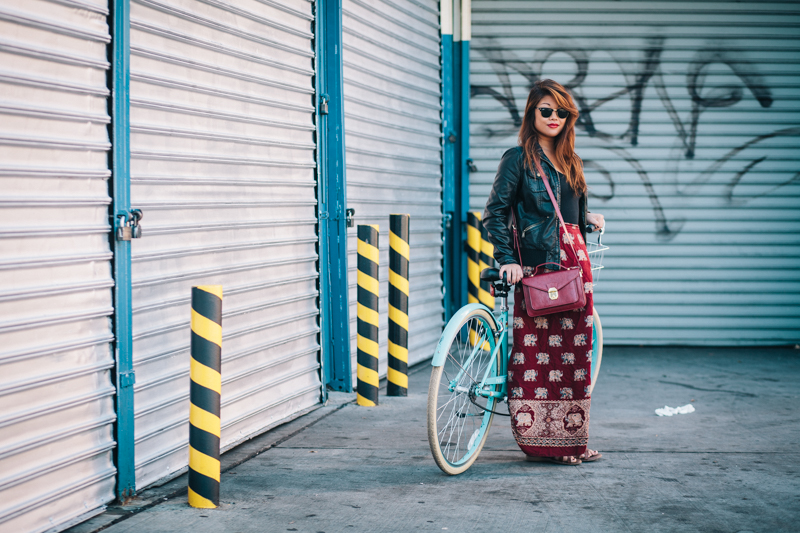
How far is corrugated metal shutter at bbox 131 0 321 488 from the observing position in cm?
394

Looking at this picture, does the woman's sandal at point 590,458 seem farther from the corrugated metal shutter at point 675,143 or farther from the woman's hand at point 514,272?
the corrugated metal shutter at point 675,143

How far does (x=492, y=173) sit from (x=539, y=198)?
4.32m

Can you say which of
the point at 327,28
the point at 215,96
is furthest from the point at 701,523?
the point at 327,28

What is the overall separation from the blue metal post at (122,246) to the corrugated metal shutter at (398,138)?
2.59m

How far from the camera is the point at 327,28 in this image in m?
5.93


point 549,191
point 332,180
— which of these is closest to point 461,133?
point 332,180

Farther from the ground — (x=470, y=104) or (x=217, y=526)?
Answer: (x=470, y=104)

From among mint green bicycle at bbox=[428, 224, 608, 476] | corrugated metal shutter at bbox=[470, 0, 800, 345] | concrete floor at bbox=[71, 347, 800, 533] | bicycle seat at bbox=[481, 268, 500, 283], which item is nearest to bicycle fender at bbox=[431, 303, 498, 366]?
mint green bicycle at bbox=[428, 224, 608, 476]

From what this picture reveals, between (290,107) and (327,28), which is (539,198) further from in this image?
(327,28)

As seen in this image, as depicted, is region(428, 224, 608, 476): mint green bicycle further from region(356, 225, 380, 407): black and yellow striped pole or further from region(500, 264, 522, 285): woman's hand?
region(356, 225, 380, 407): black and yellow striped pole

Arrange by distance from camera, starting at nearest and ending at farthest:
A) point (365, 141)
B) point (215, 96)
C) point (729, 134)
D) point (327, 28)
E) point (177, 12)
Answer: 1. point (177, 12)
2. point (215, 96)
3. point (327, 28)
4. point (365, 141)
5. point (729, 134)

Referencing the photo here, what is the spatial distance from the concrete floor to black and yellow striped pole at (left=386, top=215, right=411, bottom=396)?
0.34 m

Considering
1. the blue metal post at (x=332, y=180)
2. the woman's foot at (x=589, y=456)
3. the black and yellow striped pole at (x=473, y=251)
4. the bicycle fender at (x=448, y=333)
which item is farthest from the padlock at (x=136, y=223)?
the black and yellow striped pole at (x=473, y=251)

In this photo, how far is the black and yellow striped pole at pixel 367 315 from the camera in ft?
18.5
